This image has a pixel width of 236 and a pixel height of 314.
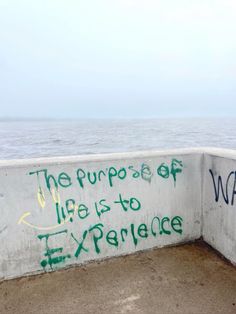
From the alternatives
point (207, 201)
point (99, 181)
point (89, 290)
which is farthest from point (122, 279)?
point (207, 201)

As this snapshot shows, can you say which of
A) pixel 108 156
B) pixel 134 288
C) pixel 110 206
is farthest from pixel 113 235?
pixel 108 156

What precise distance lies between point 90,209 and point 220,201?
4.75 feet

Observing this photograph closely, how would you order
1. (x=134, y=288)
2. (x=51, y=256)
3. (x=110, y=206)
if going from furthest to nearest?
(x=110, y=206) < (x=51, y=256) < (x=134, y=288)

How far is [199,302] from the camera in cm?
230

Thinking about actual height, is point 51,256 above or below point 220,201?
below

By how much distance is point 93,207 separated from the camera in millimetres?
2846

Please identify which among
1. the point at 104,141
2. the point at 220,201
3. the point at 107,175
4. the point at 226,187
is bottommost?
the point at 104,141

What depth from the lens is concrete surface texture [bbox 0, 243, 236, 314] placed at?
89.2 inches

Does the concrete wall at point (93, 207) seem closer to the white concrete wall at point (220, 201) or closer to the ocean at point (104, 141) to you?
the white concrete wall at point (220, 201)

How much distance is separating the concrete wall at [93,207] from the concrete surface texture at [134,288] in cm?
17

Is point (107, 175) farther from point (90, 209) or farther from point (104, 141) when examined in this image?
point (104, 141)

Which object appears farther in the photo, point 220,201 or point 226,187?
point 220,201

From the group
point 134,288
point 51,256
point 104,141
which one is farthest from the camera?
point 104,141

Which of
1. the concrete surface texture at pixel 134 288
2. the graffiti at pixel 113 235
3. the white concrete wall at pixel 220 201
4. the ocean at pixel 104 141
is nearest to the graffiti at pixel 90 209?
the graffiti at pixel 113 235
